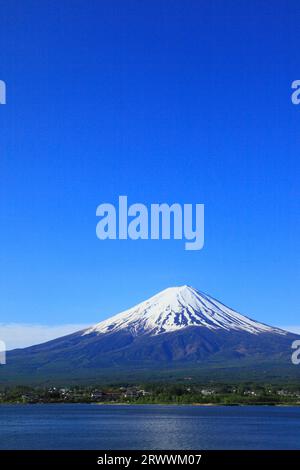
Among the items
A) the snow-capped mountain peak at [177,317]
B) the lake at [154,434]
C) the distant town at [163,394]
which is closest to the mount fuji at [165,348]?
the snow-capped mountain peak at [177,317]

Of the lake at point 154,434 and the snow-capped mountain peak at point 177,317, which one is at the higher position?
the snow-capped mountain peak at point 177,317

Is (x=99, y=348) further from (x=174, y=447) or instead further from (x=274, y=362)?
(x=174, y=447)

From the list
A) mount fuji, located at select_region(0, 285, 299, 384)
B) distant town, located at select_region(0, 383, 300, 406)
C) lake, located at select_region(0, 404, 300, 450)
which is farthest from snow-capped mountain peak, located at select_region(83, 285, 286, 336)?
lake, located at select_region(0, 404, 300, 450)

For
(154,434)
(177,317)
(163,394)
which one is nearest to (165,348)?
(177,317)

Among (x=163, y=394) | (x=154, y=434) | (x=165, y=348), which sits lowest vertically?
(x=163, y=394)

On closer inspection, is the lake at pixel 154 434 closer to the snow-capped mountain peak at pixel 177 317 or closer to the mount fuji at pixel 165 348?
the mount fuji at pixel 165 348

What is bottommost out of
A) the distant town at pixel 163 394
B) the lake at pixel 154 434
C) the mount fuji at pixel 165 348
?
the distant town at pixel 163 394

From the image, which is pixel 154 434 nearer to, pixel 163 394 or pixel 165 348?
pixel 163 394
